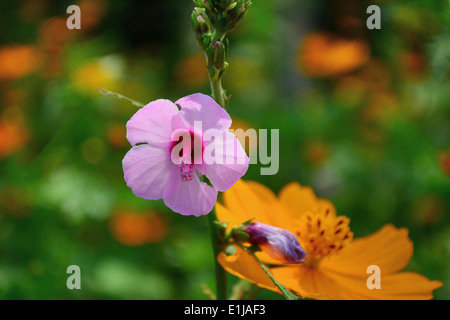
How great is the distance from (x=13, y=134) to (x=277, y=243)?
182 cm

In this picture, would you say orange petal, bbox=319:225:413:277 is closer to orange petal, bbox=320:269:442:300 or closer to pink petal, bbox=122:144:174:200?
orange petal, bbox=320:269:442:300

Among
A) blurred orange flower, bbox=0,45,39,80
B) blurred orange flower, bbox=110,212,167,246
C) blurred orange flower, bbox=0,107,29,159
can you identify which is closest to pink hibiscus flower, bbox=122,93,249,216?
blurred orange flower, bbox=110,212,167,246

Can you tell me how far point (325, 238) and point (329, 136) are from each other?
4.72ft

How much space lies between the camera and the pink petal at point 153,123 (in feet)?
1.99

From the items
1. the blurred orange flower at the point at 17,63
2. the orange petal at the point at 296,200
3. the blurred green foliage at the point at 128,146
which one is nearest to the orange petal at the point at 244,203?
the orange petal at the point at 296,200

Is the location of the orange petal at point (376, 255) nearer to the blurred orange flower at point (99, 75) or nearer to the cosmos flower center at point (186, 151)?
the cosmos flower center at point (186, 151)

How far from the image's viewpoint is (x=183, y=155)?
24.9 inches

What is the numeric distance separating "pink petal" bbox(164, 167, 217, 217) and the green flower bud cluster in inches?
5.5

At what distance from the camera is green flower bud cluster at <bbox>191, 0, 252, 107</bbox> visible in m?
0.63

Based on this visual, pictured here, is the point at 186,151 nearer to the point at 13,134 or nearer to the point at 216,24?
the point at 216,24

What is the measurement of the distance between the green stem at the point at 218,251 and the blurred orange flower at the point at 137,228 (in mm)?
1477

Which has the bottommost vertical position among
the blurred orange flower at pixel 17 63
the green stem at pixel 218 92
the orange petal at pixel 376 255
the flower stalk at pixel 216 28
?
the orange petal at pixel 376 255

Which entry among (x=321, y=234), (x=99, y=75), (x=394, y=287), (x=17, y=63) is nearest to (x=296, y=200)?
(x=321, y=234)

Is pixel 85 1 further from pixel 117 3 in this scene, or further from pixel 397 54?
pixel 397 54
